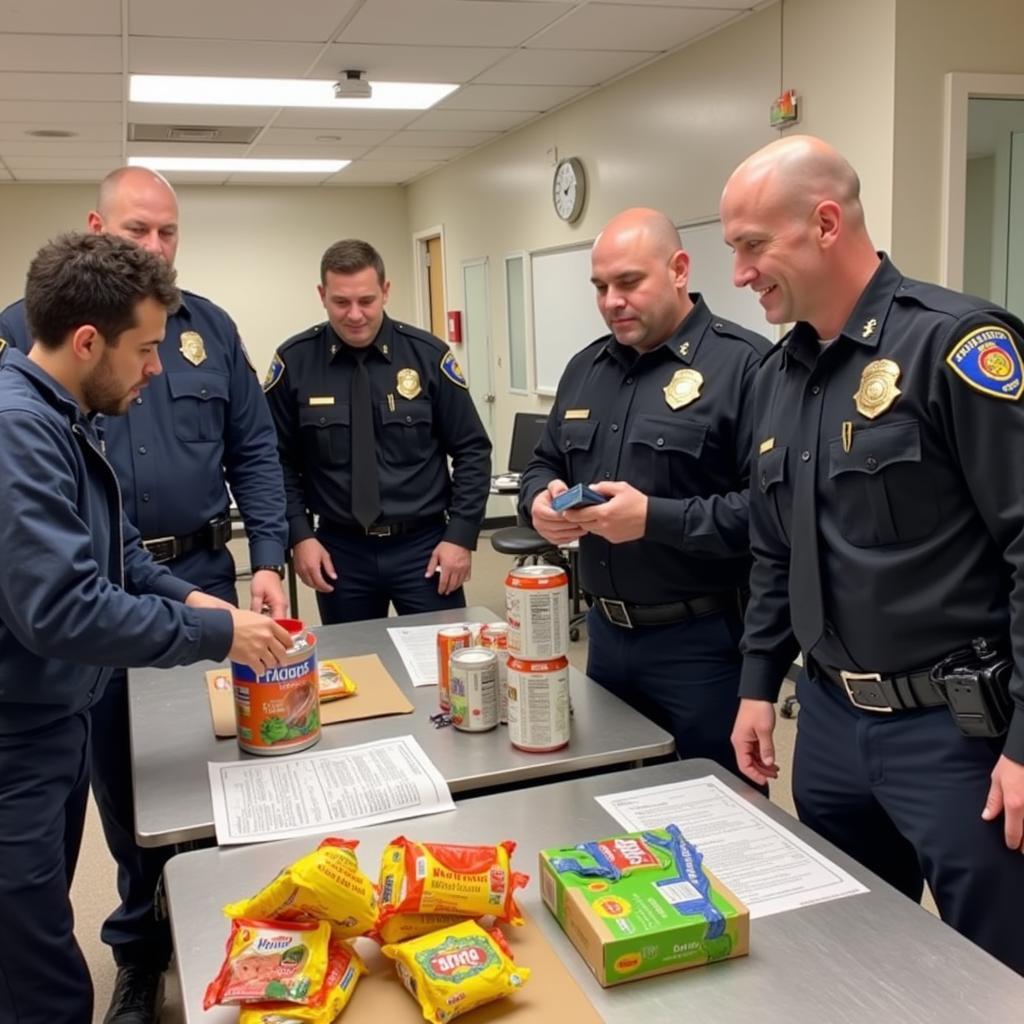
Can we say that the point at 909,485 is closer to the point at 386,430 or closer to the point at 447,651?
the point at 447,651

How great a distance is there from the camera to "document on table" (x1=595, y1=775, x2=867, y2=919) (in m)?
1.14

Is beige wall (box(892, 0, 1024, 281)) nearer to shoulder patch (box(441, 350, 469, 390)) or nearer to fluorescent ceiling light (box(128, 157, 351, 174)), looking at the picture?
shoulder patch (box(441, 350, 469, 390))

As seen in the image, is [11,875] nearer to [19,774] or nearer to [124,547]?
[19,774]

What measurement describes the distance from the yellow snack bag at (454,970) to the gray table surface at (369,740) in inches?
17.1

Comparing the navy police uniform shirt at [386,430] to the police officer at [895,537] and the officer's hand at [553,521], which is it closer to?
the officer's hand at [553,521]

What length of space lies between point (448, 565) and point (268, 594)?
2.29ft

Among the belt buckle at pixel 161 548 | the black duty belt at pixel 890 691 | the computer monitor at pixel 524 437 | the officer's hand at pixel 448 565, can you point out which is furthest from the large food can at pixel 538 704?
the computer monitor at pixel 524 437

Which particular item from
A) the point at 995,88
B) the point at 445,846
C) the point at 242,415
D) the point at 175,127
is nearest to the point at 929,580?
the point at 445,846

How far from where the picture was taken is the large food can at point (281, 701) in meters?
1.51

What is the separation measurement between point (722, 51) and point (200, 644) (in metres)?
3.63

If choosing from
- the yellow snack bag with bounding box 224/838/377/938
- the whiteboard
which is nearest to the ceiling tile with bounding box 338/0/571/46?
the whiteboard

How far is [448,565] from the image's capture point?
2.70m

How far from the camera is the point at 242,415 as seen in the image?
242 cm

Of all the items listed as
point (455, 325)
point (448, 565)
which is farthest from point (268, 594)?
point (455, 325)
